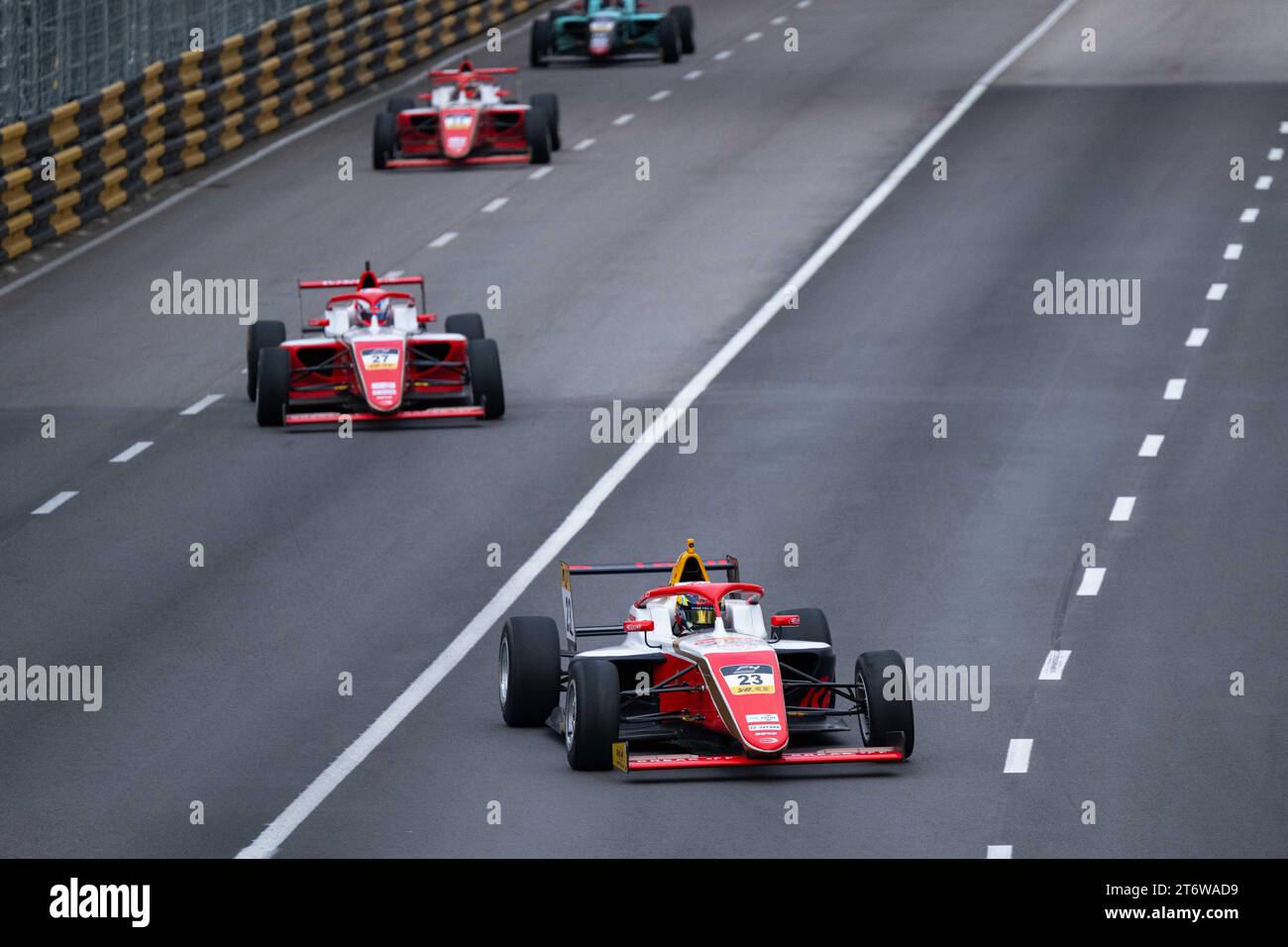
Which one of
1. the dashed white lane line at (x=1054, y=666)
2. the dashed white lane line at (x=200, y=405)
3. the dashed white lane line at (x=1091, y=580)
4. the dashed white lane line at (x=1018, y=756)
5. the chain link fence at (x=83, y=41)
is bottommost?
the dashed white lane line at (x=200, y=405)

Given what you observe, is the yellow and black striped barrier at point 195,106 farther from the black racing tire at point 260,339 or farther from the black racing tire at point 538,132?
the black racing tire at point 260,339

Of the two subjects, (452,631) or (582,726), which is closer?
(582,726)

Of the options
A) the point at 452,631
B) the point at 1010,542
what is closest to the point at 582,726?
the point at 452,631

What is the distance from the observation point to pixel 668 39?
48.3 metres

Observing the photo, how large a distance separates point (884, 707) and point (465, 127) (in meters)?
25.0

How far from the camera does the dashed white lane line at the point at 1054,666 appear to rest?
1809 cm

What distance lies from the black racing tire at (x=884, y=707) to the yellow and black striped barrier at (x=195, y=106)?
2070cm

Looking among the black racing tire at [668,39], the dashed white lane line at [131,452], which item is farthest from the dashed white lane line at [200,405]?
the black racing tire at [668,39]

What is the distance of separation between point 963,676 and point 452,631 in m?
3.90

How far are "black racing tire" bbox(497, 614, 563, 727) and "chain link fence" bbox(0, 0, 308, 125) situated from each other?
19.9 metres

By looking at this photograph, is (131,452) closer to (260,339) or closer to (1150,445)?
(260,339)
